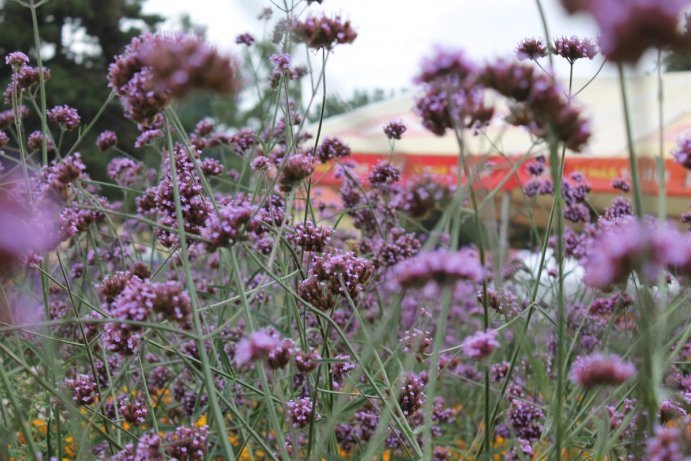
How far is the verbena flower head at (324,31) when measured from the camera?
1.33 m

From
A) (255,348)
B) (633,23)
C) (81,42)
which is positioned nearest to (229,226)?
(255,348)

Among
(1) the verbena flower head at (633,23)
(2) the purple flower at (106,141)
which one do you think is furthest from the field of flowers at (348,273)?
(2) the purple flower at (106,141)

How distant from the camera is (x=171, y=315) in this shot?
1.03 metres

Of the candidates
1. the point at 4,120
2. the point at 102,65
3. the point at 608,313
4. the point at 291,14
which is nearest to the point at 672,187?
the point at 608,313

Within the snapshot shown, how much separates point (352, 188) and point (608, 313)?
0.88m

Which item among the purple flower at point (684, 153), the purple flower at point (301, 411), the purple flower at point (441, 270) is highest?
the purple flower at point (684, 153)

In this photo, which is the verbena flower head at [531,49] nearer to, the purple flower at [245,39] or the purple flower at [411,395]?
the purple flower at [411,395]

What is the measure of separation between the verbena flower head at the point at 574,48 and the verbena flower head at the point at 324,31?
1.56ft

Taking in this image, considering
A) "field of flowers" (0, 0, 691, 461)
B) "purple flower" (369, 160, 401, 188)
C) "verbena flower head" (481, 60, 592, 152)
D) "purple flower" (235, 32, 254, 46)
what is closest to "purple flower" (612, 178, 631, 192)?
"field of flowers" (0, 0, 691, 461)

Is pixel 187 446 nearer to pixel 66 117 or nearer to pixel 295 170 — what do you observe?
pixel 295 170

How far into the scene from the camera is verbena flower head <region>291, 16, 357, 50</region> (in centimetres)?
133

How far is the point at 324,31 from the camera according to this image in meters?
1.33

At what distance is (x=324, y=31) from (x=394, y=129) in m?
0.76

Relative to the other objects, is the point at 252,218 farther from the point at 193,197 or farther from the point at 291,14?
the point at 291,14
